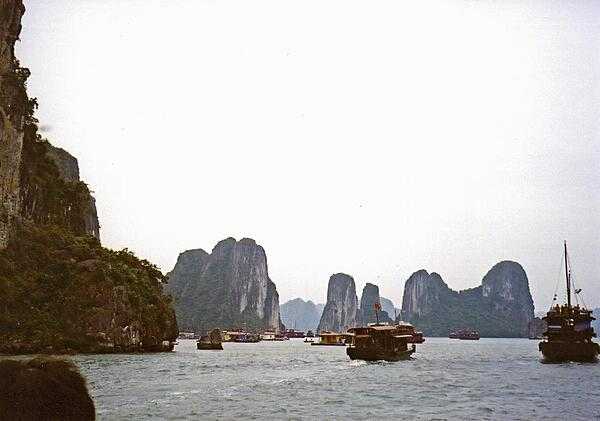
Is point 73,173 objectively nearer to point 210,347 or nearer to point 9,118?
point 210,347

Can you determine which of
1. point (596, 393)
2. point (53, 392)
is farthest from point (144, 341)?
point (53, 392)

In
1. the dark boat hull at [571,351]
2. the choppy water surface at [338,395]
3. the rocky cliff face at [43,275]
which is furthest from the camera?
the dark boat hull at [571,351]

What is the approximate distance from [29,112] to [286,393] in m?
68.7

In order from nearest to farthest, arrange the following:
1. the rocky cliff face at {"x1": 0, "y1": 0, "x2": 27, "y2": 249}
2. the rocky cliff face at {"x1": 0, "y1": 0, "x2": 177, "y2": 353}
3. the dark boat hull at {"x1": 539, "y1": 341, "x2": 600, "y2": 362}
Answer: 1. the rocky cliff face at {"x1": 0, "y1": 0, "x2": 177, "y2": 353}
2. the dark boat hull at {"x1": 539, "y1": 341, "x2": 600, "y2": 362}
3. the rocky cliff face at {"x1": 0, "y1": 0, "x2": 27, "y2": 249}

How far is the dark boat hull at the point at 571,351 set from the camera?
71000 millimetres

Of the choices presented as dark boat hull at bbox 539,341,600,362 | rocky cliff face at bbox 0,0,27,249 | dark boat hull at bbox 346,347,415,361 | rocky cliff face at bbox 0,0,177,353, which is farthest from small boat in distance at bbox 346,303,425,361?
rocky cliff face at bbox 0,0,27,249

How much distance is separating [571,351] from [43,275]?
64904 mm

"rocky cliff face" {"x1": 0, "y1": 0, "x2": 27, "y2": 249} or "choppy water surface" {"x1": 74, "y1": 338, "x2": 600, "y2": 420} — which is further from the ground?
"rocky cliff face" {"x1": 0, "y1": 0, "x2": 27, "y2": 249}

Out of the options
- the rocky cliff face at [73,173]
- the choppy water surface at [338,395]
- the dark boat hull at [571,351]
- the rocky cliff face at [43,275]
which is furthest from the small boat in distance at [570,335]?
the rocky cliff face at [73,173]

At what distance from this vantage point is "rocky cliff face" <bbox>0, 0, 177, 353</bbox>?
69.5 m

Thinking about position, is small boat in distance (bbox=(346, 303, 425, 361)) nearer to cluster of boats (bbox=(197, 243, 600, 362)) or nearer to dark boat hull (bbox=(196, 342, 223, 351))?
cluster of boats (bbox=(197, 243, 600, 362))

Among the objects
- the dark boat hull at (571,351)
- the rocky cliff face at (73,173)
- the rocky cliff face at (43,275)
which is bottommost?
the dark boat hull at (571,351)

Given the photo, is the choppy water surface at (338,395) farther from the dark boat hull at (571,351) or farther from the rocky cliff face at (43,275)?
the rocky cliff face at (43,275)

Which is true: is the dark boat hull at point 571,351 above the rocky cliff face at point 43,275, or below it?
below
